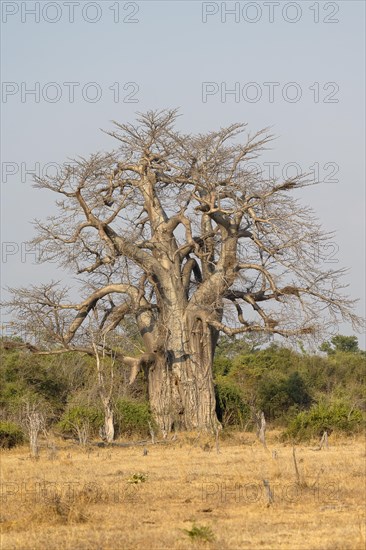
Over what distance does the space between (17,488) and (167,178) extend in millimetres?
12224

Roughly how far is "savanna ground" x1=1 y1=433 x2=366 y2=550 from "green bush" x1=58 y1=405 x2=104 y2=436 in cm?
373

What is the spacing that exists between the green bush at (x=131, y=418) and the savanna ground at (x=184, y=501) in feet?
14.7

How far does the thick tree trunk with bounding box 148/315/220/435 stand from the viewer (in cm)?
2472

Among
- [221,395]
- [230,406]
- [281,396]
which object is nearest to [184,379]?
[221,395]

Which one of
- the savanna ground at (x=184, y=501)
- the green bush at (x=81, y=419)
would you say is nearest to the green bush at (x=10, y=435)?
the green bush at (x=81, y=419)

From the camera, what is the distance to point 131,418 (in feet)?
79.9

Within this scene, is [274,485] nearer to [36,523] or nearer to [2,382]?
[36,523]

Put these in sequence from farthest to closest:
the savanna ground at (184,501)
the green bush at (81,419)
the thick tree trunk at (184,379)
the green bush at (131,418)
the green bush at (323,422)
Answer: the thick tree trunk at (184,379) < the green bush at (131,418) < the green bush at (81,419) < the green bush at (323,422) < the savanna ground at (184,501)

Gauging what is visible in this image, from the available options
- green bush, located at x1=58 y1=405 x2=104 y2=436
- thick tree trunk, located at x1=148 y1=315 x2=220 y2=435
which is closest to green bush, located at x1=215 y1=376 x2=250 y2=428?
thick tree trunk, located at x1=148 y1=315 x2=220 y2=435

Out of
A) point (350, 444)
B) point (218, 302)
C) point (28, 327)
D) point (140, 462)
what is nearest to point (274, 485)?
point (140, 462)

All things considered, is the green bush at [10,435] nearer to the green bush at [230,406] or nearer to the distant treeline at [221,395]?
the distant treeline at [221,395]

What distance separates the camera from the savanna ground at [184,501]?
993 cm

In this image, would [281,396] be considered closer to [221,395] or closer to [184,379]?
[221,395]

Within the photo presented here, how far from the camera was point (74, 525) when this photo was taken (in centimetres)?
1098
